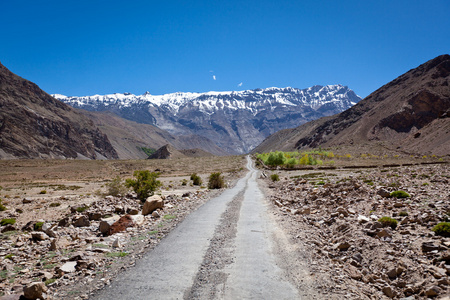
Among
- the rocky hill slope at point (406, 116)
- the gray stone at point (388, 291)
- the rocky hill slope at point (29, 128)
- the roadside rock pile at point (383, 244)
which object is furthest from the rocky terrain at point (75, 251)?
the rocky hill slope at point (29, 128)

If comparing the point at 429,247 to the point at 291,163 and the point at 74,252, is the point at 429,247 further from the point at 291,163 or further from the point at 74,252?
the point at 291,163

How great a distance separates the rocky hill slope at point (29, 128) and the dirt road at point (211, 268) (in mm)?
153131

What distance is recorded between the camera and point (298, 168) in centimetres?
6159

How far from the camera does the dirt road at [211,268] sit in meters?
6.61

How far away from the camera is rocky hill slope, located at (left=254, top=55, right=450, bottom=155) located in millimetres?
98562

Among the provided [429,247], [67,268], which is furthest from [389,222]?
[67,268]

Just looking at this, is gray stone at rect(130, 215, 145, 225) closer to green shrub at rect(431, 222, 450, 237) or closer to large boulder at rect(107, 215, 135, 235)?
large boulder at rect(107, 215, 135, 235)

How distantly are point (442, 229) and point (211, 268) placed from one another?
721cm

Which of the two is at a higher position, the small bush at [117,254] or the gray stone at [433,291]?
the small bush at [117,254]

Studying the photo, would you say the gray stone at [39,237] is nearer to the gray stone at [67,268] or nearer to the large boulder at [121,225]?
the large boulder at [121,225]

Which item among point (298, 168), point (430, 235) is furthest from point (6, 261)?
point (298, 168)

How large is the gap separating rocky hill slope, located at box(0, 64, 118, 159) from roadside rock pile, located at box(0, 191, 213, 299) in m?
147

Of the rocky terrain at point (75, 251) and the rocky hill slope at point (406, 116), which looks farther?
the rocky hill slope at point (406, 116)

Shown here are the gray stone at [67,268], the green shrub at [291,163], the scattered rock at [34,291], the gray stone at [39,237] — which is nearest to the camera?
the scattered rock at [34,291]
